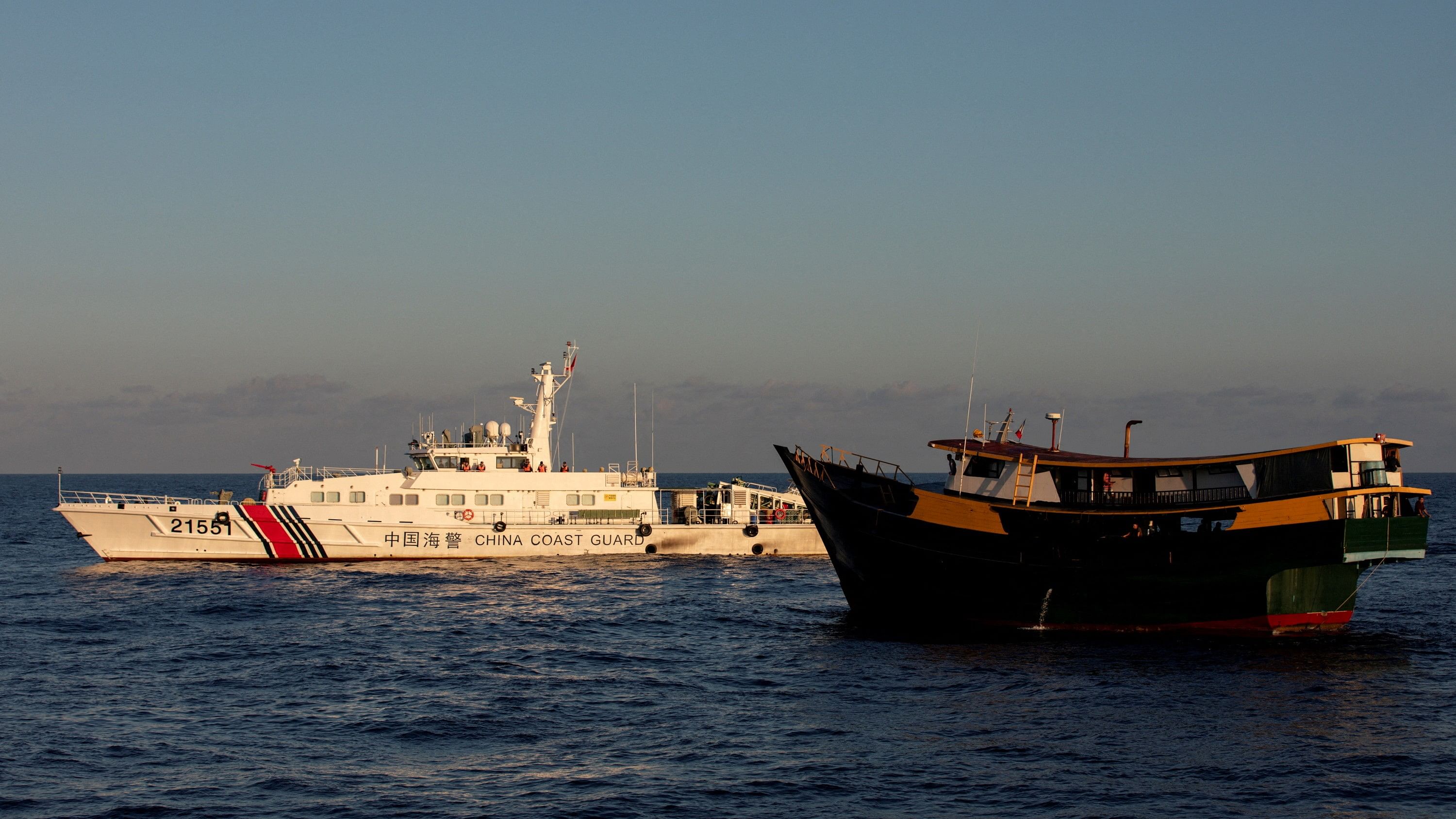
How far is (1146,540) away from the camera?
3484cm

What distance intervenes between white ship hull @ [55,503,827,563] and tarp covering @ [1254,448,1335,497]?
30.8 m

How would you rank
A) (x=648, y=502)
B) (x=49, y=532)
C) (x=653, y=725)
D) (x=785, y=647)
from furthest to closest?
(x=49, y=532), (x=648, y=502), (x=785, y=647), (x=653, y=725)

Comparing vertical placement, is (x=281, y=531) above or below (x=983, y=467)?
below

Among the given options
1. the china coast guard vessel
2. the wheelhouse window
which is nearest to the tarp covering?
the wheelhouse window

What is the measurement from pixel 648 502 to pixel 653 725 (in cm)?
3282

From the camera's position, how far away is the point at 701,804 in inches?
761

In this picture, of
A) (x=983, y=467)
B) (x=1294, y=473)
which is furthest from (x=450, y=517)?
(x=1294, y=473)

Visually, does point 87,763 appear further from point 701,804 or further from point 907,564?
point 907,564

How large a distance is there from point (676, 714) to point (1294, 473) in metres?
21.1

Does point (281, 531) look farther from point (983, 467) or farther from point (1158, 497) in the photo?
point (1158, 497)

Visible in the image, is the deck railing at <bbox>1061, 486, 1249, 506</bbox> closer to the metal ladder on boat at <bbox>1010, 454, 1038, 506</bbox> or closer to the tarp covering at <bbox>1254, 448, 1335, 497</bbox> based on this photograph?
the tarp covering at <bbox>1254, 448, 1335, 497</bbox>

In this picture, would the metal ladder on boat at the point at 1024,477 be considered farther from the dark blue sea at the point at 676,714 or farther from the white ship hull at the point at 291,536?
the white ship hull at the point at 291,536

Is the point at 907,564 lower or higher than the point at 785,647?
higher

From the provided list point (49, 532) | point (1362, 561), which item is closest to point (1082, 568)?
point (1362, 561)
